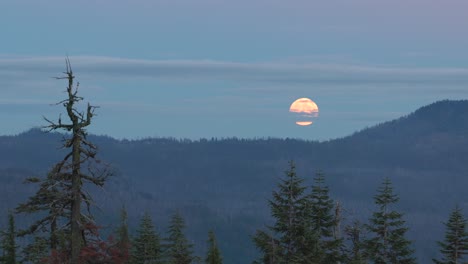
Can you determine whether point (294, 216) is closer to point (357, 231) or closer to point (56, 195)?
point (357, 231)

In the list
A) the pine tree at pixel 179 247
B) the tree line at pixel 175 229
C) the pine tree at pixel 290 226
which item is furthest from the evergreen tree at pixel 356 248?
the pine tree at pixel 179 247

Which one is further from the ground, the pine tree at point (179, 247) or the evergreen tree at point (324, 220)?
the evergreen tree at point (324, 220)

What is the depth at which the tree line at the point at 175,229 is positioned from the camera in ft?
88.4

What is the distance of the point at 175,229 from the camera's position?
224ft

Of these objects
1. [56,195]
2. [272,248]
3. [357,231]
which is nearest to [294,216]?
[272,248]

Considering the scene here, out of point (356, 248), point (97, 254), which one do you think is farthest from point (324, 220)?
point (97, 254)

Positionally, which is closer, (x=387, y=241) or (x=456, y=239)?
(x=456, y=239)

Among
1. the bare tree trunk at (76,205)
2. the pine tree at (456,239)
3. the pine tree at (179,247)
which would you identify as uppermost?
the bare tree trunk at (76,205)

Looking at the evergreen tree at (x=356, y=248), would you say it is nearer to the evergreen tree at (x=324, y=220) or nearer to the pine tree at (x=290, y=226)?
the evergreen tree at (x=324, y=220)

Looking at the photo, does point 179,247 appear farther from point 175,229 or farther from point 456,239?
point 456,239

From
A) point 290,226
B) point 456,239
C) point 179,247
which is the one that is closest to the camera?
point 290,226

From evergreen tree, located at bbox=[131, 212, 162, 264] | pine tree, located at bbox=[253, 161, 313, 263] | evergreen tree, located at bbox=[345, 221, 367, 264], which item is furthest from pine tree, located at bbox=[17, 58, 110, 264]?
evergreen tree, located at bbox=[131, 212, 162, 264]

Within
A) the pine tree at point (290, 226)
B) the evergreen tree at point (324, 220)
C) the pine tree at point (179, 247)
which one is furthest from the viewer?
the pine tree at point (179, 247)

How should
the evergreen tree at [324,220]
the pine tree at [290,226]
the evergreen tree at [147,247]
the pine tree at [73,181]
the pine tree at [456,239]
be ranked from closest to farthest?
the pine tree at [73,181] < the pine tree at [290,226] < the evergreen tree at [324,220] < the pine tree at [456,239] < the evergreen tree at [147,247]
